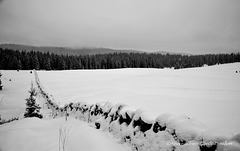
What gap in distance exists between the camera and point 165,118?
2.99 m

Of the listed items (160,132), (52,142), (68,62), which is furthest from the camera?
(68,62)

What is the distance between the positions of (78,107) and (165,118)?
191 inches

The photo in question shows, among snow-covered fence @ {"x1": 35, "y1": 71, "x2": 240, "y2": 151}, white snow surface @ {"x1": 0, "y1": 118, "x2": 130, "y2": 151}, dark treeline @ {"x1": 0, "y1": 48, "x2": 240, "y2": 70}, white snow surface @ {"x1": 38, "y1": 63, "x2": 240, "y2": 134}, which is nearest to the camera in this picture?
snow-covered fence @ {"x1": 35, "y1": 71, "x2": 240, "y2": 151}

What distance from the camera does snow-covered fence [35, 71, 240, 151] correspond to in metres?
2.18

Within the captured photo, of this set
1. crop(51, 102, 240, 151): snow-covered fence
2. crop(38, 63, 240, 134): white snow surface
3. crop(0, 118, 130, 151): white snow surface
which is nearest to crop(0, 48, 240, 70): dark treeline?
crop(38, 63, 240, 134): white snow surface

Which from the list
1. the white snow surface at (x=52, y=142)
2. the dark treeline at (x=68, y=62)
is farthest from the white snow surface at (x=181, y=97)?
the dark treeline at (x=68, y=62)

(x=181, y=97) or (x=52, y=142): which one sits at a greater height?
(x=52, y=142)

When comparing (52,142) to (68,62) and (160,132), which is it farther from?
(68,62)

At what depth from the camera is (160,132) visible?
9.64ft

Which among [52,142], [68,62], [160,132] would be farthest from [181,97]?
[68,62]

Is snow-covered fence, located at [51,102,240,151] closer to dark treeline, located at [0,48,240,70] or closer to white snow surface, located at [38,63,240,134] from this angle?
white snow surface, located at [38,63,240,134]

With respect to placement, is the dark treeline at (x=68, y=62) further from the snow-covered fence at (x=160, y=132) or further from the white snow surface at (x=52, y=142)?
the snow-covered fence at (x=160, y=132)

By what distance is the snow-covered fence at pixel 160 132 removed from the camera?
7.14ft

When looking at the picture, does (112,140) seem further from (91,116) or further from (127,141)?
(91,116)
